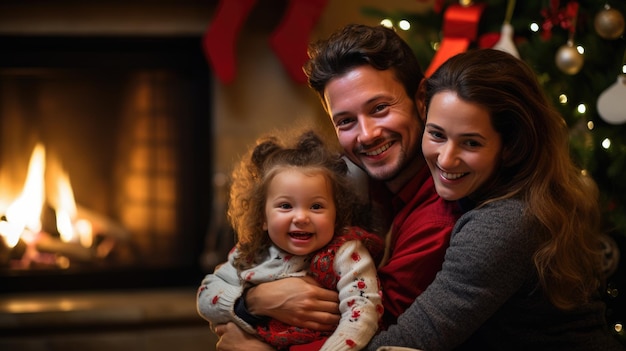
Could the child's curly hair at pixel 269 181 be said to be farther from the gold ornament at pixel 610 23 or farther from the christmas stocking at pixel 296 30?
the christmas stocking at pixel 296 30

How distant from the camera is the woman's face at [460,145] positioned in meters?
1.39

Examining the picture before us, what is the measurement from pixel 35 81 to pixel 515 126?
236 cm

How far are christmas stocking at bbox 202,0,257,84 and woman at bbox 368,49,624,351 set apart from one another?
1691 mm

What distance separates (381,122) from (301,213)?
Result: 0.92 feet

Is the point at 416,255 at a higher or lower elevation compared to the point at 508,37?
lower

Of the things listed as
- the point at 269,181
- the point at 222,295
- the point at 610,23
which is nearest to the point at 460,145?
the point at 269,181

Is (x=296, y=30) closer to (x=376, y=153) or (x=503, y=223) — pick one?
(x=376, y=153)

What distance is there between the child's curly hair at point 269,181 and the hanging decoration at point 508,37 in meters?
0.86

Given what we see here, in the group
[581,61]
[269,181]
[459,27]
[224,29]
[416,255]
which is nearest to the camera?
[416,255]

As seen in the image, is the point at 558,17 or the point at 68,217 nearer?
the point at 558,17

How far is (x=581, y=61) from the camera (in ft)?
7.18

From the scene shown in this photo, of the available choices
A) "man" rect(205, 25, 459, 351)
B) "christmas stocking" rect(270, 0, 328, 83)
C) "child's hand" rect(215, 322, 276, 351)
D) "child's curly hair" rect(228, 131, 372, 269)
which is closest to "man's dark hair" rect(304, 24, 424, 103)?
"man" rect(205, 25, 459, 351)

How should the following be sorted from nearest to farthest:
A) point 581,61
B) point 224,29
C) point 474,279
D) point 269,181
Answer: point 474,279
point 269,181
point 581,61
point 224,29

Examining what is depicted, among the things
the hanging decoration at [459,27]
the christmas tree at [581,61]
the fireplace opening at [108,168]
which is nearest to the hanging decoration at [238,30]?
the fireplace opening at [108,168]
